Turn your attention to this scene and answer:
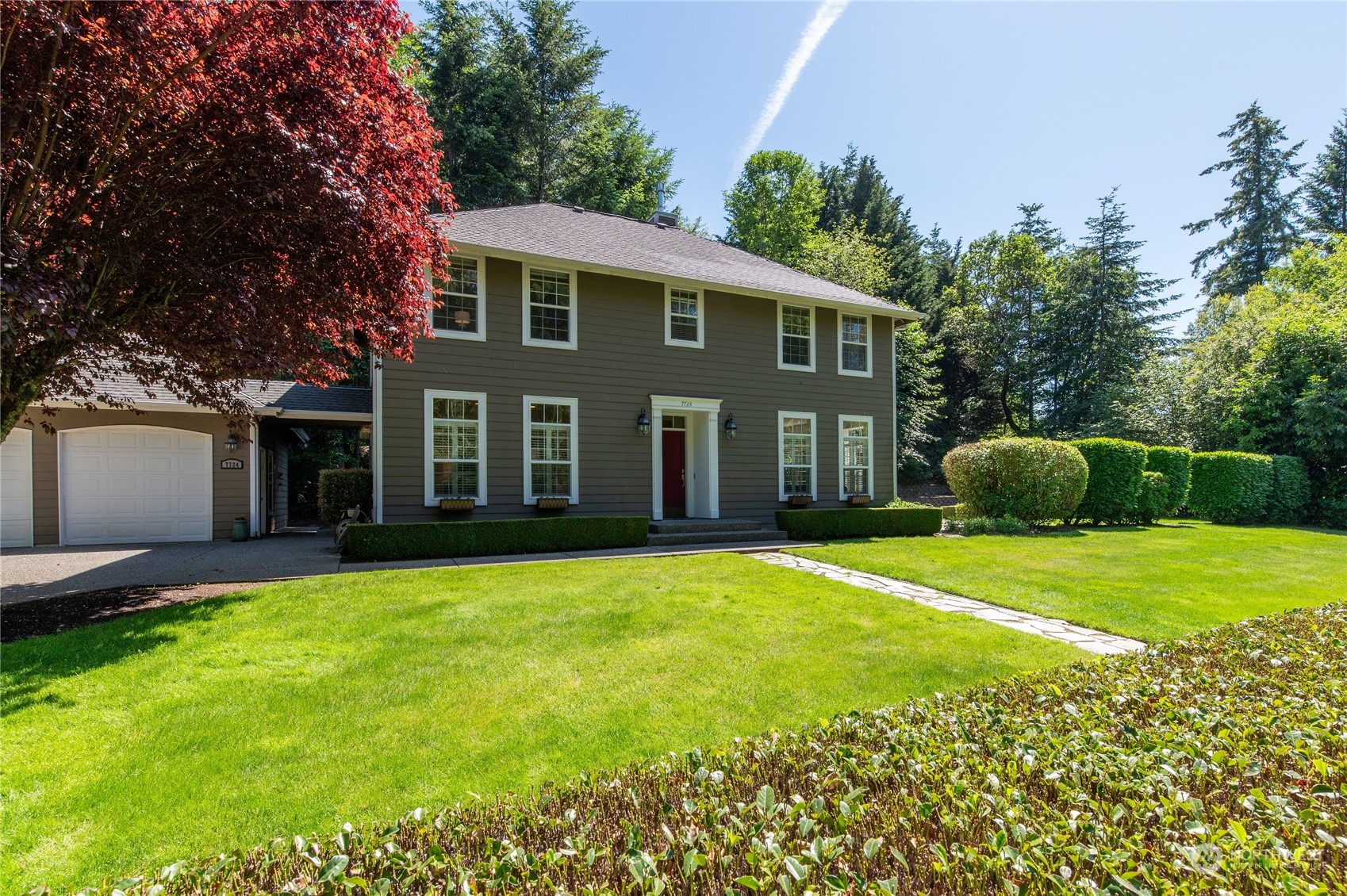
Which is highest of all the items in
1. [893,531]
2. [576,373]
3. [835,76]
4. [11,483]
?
[835,76]

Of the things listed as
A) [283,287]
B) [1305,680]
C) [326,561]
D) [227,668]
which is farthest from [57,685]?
[1305,680]

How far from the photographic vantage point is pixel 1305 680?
9.96ft

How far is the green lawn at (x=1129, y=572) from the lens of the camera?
5750mm

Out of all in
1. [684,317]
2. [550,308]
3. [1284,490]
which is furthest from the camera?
[1284,490]

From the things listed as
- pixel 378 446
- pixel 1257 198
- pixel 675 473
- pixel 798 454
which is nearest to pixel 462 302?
pixel 378 446

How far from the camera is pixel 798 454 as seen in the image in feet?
44.0

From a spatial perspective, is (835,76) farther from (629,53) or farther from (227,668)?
(227,668)

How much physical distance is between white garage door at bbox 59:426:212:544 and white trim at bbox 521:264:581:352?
7.11 metres

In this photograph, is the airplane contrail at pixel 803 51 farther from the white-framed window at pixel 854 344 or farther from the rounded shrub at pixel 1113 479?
the rounded shrub at pixel 1113 479


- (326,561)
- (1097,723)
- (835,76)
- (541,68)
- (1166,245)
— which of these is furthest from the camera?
(1166,245)

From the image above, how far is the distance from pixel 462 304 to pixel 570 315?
1.95 m

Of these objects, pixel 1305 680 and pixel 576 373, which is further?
pixel 576 373

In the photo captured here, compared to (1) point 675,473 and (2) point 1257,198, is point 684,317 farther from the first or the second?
(2) point 1257,198

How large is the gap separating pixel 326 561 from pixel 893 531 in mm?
10295
